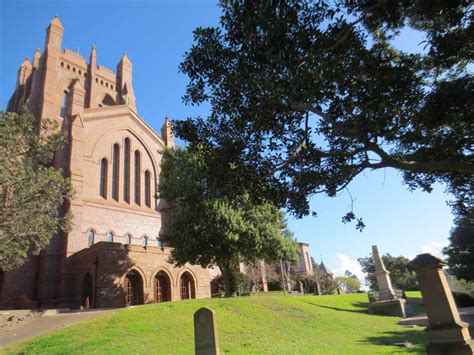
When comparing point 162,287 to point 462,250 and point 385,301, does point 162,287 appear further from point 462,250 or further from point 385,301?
point 462,250

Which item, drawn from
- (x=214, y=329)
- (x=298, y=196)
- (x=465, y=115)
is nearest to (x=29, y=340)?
(x=214, y=329)

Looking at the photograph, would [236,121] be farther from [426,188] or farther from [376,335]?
[376,335]

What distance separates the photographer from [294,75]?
6.38m

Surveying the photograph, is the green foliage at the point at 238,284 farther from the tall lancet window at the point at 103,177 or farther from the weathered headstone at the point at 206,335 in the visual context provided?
the weathered headstone at the point at 206,335

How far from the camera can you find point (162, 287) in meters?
26.9

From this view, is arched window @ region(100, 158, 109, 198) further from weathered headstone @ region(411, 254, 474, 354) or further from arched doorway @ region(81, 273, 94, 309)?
weathered headstone @ region(411, 254, 474, 354)

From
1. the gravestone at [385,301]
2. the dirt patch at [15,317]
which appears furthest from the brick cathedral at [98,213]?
the gravestone at [385,301]

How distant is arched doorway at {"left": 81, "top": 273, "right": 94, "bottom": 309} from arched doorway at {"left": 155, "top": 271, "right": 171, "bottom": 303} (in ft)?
15.5

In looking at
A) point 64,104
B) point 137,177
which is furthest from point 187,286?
point 64,104

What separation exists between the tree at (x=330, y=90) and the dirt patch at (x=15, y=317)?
15.4 m

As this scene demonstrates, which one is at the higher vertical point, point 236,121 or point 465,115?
point 236,121

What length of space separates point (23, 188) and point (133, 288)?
39.7ft

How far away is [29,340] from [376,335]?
43.1 feet

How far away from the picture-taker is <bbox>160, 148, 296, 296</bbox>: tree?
20.5m
